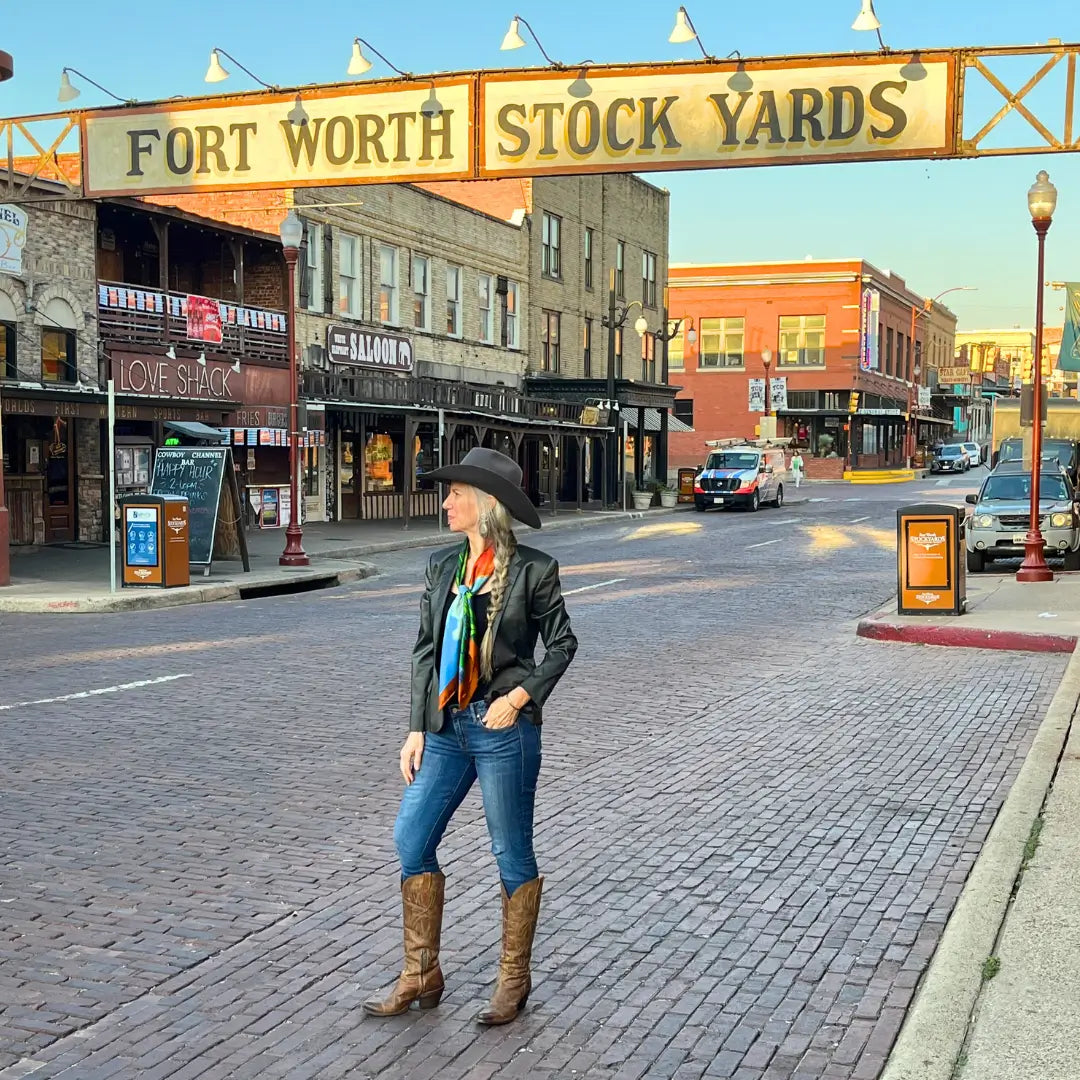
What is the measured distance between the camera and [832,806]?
7547 millimetres

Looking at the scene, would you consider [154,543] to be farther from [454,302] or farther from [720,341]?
[720,341]

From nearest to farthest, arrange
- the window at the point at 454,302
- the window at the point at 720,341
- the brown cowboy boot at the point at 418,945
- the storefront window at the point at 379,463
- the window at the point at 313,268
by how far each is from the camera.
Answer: the brown cowboy boot at the point at 418,945 → the window at the point at 313,268 → the storefront window at the point at 379,463 → the window at the point at 454,302 → the window at the point at 720,341

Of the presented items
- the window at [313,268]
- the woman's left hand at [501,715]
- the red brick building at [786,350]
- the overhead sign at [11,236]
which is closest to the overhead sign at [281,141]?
the overhead sign at [11,236]

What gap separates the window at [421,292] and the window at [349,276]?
3.15 m

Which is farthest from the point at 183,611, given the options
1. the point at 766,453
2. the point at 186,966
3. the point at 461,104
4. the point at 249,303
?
the point at 766,453

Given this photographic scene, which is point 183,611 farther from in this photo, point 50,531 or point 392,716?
point 50,531

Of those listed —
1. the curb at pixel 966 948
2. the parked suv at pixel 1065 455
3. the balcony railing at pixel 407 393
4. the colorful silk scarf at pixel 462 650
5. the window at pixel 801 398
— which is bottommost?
the curb at pixel 966 948

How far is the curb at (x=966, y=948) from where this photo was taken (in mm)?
4168

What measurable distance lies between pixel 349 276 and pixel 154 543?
16917 millimetres

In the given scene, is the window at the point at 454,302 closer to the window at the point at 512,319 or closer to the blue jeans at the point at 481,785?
the window at the point at 512,319

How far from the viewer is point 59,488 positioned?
25734 mm

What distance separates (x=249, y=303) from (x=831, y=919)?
2809 centimetres

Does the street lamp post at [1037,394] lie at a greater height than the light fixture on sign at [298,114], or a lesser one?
lesser

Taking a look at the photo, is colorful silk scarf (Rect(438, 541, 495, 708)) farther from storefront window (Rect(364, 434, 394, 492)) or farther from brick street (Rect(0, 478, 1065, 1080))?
storefront window (Rect(364, 434, 394, 492))
